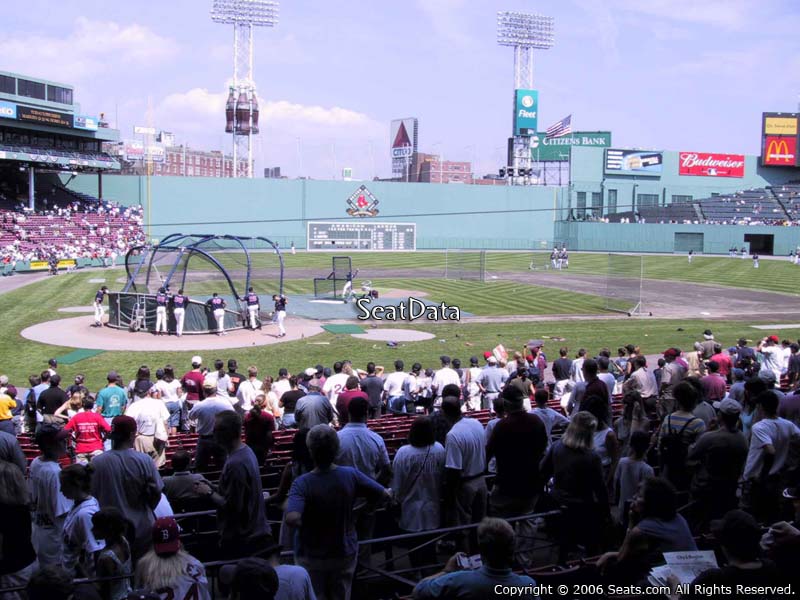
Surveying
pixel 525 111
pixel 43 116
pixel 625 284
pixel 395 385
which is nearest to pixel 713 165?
pixel 525 111

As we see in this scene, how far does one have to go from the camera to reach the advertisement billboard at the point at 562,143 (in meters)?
94.6

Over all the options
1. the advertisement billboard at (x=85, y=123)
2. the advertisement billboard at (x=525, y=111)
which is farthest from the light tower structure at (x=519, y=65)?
the advertisement billboard at (x=85, y=123)

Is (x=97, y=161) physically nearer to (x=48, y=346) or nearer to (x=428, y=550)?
(x=48, y=346)

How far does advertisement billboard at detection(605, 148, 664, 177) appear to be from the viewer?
3597 inches

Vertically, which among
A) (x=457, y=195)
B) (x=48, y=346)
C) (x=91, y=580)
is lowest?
(x=48, y=346)

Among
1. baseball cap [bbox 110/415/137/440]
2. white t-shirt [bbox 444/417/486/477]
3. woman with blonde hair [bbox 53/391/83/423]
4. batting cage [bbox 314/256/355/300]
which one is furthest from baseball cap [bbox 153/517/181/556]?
batting cage [bbox 314/256/355/300]

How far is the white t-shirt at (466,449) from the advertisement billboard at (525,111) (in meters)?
90.3

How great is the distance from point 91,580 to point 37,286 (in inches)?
1598

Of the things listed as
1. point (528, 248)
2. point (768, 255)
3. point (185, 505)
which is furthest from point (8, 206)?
point (768, 255)

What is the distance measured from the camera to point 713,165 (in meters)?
95.2

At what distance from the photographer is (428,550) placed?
22.9 feet

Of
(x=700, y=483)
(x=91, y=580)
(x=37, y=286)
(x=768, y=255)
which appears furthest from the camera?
(x=768, y=255)

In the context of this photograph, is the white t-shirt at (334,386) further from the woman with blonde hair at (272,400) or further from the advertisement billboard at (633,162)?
the advertisement billboard at (633,162)

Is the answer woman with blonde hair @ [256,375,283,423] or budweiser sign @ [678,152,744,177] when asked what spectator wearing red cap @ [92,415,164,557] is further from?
budweiser sign @ [678,152,744,177]
